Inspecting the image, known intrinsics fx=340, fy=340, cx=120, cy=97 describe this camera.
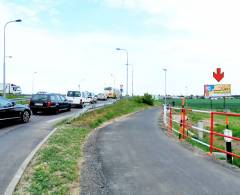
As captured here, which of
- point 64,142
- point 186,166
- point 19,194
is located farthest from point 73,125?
point 19,194

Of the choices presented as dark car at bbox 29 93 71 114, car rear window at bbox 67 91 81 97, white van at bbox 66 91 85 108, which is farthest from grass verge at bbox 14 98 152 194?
car rear window at bbox 67 91 81 97

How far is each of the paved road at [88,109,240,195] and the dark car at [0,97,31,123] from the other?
7637 mm

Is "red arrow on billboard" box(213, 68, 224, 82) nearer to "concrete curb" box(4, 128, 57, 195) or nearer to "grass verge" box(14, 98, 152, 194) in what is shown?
"grass verge" box(14, 98, 152, 194)

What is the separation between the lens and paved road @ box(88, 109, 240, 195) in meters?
6.33

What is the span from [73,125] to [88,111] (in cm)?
657

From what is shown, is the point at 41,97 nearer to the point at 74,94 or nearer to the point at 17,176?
the point at 74,94

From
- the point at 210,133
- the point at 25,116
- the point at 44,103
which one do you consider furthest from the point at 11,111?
the point at 210,133

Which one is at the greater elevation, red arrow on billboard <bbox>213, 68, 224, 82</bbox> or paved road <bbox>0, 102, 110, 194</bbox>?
red arrow on billboard <bbox>213, 68, 224, 82</bbox>

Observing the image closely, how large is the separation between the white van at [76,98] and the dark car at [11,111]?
→ 17431 millimetres

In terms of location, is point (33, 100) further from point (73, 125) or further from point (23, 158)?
point (23, 158)

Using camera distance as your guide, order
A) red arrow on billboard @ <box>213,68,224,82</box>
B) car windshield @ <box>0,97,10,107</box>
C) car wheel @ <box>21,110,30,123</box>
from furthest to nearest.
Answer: car wheel @ <box>21,110,30,123</box> → car windshield @ <box>0,97,10,107</box> → red arrow on billboard @ <box>213,68,224,82</box>

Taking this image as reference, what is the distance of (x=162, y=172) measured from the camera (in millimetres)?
7715

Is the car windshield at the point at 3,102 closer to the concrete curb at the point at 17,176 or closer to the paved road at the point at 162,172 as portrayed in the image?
the paved road at the point at 162,172

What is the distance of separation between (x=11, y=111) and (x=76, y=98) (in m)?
19.3
